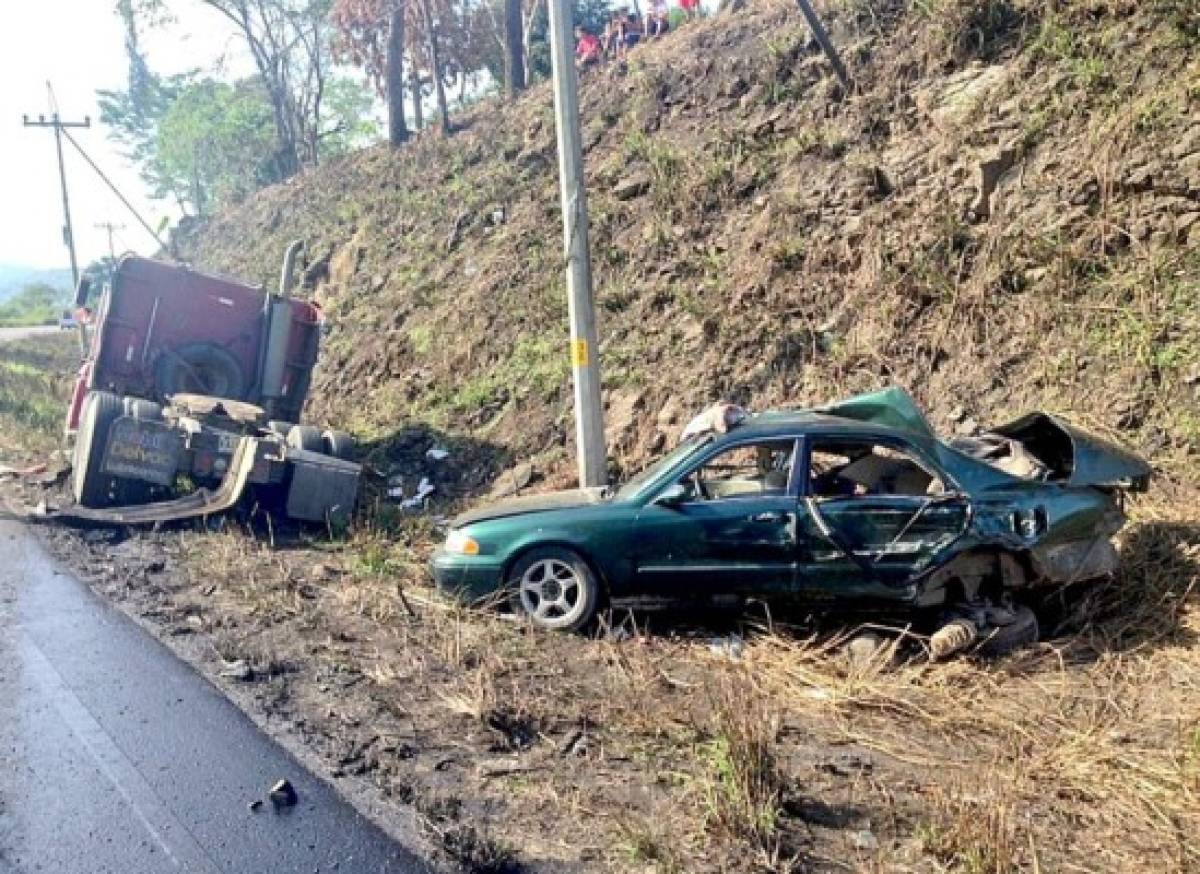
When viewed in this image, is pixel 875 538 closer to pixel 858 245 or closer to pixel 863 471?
pixel 863 471

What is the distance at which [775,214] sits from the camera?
11453 mm

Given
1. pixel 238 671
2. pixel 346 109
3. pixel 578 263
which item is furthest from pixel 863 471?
pixel 346 109

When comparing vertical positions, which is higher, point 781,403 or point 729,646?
point 781,403

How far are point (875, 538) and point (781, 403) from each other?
13.5 feet

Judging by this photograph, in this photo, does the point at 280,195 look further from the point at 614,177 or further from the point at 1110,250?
the point at 1110,250

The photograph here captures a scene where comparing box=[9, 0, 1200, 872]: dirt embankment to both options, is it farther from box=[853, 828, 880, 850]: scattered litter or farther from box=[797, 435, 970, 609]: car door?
box=[797, 435, 970, 609]: car door

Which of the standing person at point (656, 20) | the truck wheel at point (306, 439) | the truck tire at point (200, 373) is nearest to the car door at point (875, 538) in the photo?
the truck wheel at point (306, 439)

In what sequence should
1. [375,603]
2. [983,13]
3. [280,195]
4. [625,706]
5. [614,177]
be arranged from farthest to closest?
1. [280,195]
2. [614,177]
3. [983,13]
4. [375,603]
5. [625,706]

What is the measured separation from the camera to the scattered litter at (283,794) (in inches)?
161

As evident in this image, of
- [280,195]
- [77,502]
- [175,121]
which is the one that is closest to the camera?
[77,502]

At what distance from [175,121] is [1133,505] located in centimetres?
4470

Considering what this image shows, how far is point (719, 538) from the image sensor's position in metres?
6.12

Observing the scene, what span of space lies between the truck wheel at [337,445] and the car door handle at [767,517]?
5820 mm

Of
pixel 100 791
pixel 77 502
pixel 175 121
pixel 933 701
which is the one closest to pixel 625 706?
pixel 933 701
